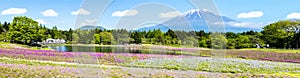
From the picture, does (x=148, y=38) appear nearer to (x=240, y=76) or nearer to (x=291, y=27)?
(x=291, y=27)

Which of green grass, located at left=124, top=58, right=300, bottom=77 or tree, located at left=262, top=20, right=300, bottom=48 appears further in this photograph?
tree, located at left=262, top=20, right=300, bottom=48

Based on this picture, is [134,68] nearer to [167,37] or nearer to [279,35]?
[167,37]

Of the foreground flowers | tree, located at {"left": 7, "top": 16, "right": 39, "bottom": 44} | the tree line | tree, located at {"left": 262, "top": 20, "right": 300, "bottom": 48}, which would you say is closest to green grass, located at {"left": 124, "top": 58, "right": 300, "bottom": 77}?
the foreground flowers

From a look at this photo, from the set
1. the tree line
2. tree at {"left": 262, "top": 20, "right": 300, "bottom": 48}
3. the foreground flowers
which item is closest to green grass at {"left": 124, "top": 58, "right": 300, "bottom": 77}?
the foreground flowers

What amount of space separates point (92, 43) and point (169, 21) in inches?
1807

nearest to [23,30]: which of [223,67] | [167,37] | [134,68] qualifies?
[167,37]

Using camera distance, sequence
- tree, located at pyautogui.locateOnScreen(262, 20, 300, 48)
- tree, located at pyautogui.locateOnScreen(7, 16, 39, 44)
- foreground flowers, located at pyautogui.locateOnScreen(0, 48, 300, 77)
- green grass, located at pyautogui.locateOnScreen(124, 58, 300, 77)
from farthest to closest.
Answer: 1. tree, located at pyautogui.locateOnScreen(262, 20, 300, 48)
2. tree, located at pyautogui.locateOnScreen(7, 16, 39, 44)
3. green grass, located at pyautogui.locateOnScreen(124, 58, 300, 77)
4. foreground flowers, located at pyautogui.locateOnScreen(0, 48, 300, 77)

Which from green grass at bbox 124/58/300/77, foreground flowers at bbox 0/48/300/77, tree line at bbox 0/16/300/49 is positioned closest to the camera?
foreground flowers at bbox 0/48/300/77

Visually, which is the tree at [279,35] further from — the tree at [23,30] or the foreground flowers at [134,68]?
the tree at [23,30]

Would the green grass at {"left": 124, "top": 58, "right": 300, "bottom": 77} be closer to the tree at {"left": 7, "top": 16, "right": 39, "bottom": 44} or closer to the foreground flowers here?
the foreground flowers

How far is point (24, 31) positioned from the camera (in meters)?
55.1

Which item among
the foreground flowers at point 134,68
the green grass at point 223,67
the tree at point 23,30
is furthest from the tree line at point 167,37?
the foreground flowers at point 134,68

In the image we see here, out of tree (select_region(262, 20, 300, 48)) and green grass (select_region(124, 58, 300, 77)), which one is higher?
tree (select_region(262, 20, 300, 48))

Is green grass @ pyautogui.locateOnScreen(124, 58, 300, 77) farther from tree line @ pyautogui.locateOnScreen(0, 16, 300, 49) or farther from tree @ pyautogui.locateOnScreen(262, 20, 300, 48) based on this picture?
tree @ pyautogui.locateOnScreen(262, 20, 300, 48)
